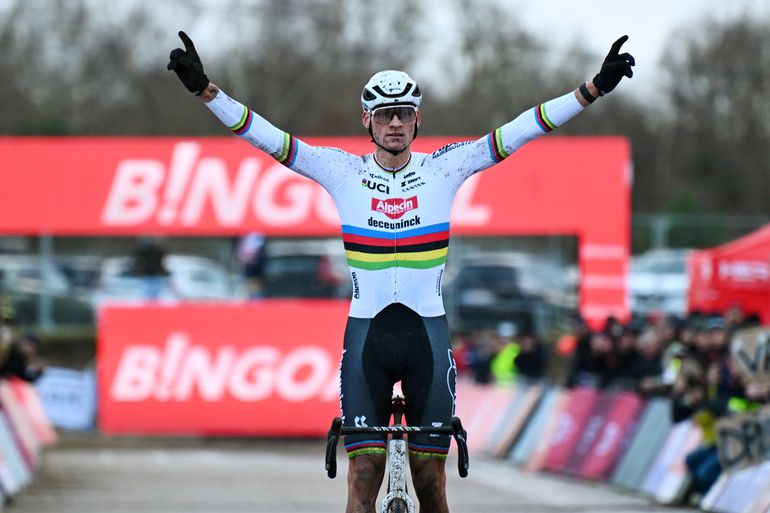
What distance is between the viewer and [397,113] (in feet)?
27.8

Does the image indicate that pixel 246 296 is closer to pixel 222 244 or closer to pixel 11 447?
pixel 222 244

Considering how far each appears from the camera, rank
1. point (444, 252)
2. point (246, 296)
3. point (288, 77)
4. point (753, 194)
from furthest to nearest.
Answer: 1. point (288, 77)
2. point (753, 194)
3. point (246, 296)
4. point (444, 252)

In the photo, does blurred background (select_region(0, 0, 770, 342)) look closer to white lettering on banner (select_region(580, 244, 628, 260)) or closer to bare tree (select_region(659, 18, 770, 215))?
bare tree (select_region(659, 18, 770, 215))

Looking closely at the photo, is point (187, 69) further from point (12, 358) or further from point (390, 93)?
point (12, 358)

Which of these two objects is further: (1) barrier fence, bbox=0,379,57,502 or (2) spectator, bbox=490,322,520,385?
(2) spectator, bbox=490,322,520,385

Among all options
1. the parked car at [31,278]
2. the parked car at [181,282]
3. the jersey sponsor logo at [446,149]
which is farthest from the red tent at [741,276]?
the parked car at [31,278]

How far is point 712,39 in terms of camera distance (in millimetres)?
52500

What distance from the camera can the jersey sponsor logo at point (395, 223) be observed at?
844 cm

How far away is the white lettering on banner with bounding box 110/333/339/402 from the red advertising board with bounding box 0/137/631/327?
2.06 metres

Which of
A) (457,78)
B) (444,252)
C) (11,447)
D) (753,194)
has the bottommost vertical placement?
(11,447)

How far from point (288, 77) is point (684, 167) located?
13209mm

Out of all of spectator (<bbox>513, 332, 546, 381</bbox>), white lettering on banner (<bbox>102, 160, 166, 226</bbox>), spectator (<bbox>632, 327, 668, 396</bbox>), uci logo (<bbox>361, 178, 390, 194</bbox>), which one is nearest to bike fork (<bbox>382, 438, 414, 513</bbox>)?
uci logo (<bbox>361, 178, 390, 194</bbox>)

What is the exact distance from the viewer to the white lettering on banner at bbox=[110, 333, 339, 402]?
83.6 feet

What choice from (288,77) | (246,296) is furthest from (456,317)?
(288,77)
